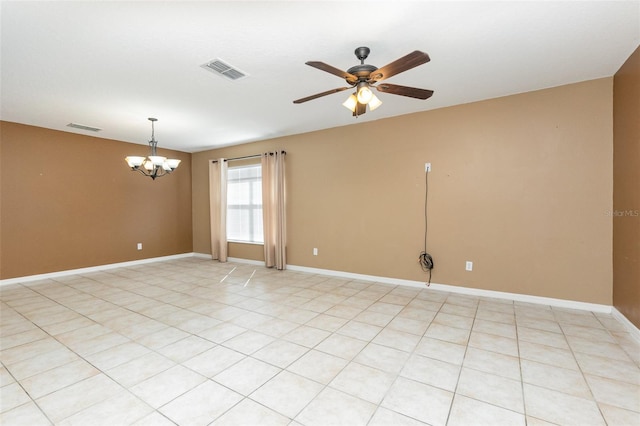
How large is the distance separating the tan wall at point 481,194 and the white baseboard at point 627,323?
17 cm

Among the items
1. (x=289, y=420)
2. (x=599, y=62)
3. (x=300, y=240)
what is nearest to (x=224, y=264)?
(x=300, y=240)

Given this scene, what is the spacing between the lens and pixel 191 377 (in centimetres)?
205

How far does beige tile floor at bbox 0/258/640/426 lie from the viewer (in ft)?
5.57

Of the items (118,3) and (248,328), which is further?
(248,328)

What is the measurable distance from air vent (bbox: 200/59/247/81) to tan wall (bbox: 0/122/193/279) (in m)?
4.10

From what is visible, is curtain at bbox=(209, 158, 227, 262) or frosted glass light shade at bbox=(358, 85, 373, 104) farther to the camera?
curtain at bbox=(209, 158, 227, 262)

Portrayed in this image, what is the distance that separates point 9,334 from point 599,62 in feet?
20.9

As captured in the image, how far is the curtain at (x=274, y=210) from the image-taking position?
216 inches

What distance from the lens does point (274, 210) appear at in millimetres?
5574

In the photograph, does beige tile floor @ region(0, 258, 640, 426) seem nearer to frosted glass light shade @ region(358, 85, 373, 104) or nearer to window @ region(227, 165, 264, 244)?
frosted glass light shade @ region(358, 85, 373, 104)

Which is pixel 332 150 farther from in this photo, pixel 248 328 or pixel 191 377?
pixel 191 377

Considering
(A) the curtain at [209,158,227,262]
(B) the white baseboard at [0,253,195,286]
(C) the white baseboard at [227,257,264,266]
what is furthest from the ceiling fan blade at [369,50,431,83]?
(B) the white baseboard at [0,253,195,286]

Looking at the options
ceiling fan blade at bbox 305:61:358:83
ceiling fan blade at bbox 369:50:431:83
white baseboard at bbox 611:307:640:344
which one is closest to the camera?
ceiling fan blade at bbox 369:50:431:83

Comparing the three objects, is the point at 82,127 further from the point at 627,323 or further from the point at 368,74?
→ the point at 627,323
